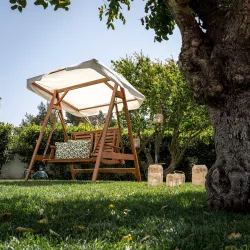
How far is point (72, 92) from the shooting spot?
9.65 meters

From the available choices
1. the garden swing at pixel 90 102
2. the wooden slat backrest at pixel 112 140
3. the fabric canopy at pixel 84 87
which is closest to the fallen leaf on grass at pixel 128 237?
the garden swing at pixel 90 102

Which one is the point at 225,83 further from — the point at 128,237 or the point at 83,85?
the point at 83,85

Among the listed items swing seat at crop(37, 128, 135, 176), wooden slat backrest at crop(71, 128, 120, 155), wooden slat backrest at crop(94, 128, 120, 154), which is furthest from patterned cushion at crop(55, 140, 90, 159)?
wooden slat backrest at crop(94, 128, 120, 154)

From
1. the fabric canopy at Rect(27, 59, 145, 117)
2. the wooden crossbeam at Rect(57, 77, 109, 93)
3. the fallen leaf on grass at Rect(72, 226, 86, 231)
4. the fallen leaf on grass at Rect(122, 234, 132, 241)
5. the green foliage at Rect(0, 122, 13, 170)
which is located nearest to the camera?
the fallen leaf on grass at Rect(122, 234, 132, 241)

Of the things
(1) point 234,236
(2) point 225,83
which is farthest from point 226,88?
(1) point 234,236

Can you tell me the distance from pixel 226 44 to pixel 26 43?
15.7 ft

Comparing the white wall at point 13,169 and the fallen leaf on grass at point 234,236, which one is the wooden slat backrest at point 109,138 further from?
the fallen leaf on grass at point 234,236

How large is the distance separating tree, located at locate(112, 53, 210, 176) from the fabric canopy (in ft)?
8.77

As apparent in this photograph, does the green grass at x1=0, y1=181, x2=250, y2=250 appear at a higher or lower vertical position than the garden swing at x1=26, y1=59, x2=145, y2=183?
lower

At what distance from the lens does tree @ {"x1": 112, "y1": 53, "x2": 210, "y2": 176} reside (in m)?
12.0

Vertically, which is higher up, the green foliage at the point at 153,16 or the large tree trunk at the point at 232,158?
the green foliage at the point at 153,16

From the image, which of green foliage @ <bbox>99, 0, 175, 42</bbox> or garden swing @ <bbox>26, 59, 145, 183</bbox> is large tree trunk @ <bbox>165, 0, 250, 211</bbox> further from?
garden swing @ <bbox>26, 59, 145, 183</bbox>

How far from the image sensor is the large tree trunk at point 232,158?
299 centimetres

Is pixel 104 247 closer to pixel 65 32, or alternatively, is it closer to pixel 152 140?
pixel 65 32
